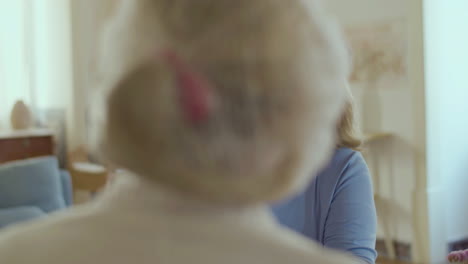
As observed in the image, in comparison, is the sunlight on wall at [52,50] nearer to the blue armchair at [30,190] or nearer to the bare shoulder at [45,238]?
the blue armchair at [30,190]

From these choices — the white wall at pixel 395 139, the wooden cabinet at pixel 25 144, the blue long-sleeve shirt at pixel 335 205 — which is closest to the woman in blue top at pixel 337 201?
the blue long-sleeve shirt at pixel 335 205

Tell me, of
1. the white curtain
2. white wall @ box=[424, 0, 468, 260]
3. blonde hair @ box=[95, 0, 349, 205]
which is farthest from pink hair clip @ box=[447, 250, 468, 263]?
the white curtain

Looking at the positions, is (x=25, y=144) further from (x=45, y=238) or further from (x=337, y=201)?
(x=45, y=238)

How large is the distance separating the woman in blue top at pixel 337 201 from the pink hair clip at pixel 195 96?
124cm

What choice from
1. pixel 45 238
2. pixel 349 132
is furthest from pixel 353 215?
pixel 45 238

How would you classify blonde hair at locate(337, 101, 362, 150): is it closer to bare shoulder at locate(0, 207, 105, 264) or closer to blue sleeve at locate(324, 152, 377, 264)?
blue sleeve at locate(324, 152, 377, 264)

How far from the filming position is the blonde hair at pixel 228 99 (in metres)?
0.58

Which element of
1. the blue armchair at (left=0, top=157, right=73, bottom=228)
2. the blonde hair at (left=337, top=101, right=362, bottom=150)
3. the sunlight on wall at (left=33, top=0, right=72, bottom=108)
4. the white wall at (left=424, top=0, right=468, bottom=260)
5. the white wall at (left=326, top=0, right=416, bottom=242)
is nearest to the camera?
the blonde hair at (left=337, top=101, right=362, bottom=150)

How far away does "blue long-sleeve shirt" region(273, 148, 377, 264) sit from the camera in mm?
1776

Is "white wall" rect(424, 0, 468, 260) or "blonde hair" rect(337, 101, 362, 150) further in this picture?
"white wall" rect(424, 0, 468, 260)

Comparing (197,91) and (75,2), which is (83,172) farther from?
(197,91)

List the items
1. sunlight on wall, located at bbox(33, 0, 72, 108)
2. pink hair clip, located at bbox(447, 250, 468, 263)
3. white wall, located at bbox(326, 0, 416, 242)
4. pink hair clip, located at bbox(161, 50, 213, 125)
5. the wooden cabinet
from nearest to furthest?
1. pink hair clip, located at bbox(161, 50, 213, 125)
2. pink hair clip, located at bbox(447, 250, 468, 263)
3. white wall, located at bbox(326, 0, 416, 242)
4. the wooden cabinet
5. sunlight on wall, located at bbox(33, 0, 72, 108)

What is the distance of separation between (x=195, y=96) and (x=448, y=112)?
15.5 feet

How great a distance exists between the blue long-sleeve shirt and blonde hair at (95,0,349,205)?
3.91ft
